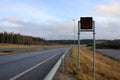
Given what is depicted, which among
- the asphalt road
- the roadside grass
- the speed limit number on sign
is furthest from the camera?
the roadside grass

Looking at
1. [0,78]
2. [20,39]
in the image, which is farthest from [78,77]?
[20,39]

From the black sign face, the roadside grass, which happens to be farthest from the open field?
the black sign face

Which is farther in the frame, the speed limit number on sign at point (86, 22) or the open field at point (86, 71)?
the open field at point (86, 71)

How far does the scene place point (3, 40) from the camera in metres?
147

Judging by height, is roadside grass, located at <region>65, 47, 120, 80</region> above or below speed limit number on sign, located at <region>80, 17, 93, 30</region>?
below

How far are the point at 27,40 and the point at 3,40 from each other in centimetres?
2500

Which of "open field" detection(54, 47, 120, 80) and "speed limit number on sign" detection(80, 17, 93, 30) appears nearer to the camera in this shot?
"speed limit number on sign" detection(80, 17, 93, 30)

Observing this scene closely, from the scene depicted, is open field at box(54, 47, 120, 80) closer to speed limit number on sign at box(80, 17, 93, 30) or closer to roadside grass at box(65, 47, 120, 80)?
roadside grass at box(65, 47, 120, 80)

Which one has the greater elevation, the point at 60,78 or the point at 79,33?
the point at 79,33

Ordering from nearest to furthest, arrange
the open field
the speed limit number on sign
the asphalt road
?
1. the asphalt road
2. the speed limit number on sign
3. the open field

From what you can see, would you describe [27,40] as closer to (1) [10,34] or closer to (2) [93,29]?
(1) [10,34]

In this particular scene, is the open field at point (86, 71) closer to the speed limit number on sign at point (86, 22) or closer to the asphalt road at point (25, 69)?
the asphalt road at point (25, 69)

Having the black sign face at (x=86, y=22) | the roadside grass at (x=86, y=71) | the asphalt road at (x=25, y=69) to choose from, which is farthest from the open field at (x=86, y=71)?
the black sign face at (x=86, y=22)

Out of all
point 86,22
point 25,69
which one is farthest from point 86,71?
point 86,22
